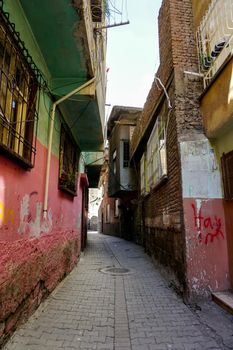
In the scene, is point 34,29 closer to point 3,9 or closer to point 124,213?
point 3,9

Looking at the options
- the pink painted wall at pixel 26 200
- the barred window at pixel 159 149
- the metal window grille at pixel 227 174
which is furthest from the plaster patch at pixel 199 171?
the pink painted wall at pixel 26 200

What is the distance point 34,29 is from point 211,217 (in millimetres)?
4320

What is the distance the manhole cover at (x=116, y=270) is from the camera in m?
6.60

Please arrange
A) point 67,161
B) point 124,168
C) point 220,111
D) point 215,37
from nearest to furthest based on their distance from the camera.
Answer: point 220,111 < point 215,37 < point 67,161 < point 124,168

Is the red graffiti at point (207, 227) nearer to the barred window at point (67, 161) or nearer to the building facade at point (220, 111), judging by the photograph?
the building facade at point (220, 111)

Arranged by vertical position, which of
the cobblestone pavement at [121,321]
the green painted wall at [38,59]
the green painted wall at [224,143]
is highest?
the green painted wall at [38,59]

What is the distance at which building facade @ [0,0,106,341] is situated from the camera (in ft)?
9.77

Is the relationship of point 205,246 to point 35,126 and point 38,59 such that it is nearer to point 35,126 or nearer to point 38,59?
point 35,126

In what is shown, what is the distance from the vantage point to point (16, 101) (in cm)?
343

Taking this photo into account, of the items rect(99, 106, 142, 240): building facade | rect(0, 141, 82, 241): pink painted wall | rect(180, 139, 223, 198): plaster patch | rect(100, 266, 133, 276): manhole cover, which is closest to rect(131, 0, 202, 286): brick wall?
rect(180, 139, 223, 198): plaster patch

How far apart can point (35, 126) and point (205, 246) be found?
3.61 m

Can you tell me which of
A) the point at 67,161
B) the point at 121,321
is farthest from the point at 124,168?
the point at 121,321

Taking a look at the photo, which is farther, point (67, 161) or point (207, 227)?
point (67, 161)

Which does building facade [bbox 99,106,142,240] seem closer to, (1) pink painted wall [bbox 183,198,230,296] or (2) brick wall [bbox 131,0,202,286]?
(2) brick wall [bbox 131,0,202,286]
